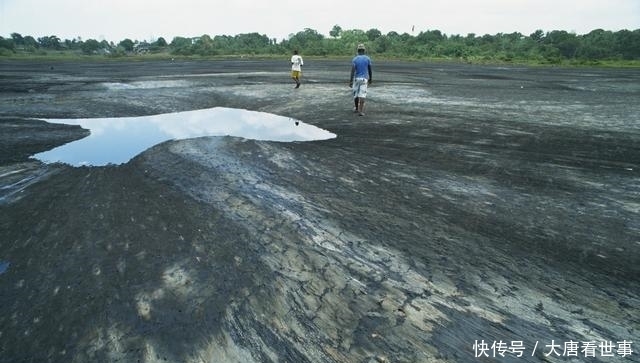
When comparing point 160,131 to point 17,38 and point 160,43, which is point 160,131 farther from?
point 17,38

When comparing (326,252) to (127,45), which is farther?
(127,45)

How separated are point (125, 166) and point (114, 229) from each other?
9.23 feet

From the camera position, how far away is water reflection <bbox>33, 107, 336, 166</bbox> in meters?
8.14

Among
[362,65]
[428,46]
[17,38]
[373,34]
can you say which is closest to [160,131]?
[362,65]

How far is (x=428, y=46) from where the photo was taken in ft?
233

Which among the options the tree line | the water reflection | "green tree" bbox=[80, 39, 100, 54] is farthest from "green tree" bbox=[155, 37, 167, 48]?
the water reflection

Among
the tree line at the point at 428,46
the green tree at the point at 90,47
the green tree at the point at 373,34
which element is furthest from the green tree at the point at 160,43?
the green tree at the point at 373,34

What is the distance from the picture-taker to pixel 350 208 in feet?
17.7

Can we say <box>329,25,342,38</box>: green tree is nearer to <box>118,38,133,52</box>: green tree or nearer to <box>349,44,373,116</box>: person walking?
<box>118,38,133,52</box>: green tree

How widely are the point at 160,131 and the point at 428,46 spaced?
6958 centimetres

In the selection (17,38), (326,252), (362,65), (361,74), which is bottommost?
(326,252)

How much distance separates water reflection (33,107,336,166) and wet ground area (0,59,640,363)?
0.55m

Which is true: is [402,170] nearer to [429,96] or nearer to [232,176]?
[232,176]

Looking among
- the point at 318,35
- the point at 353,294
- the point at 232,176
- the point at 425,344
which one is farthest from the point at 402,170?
the point at 318,35
